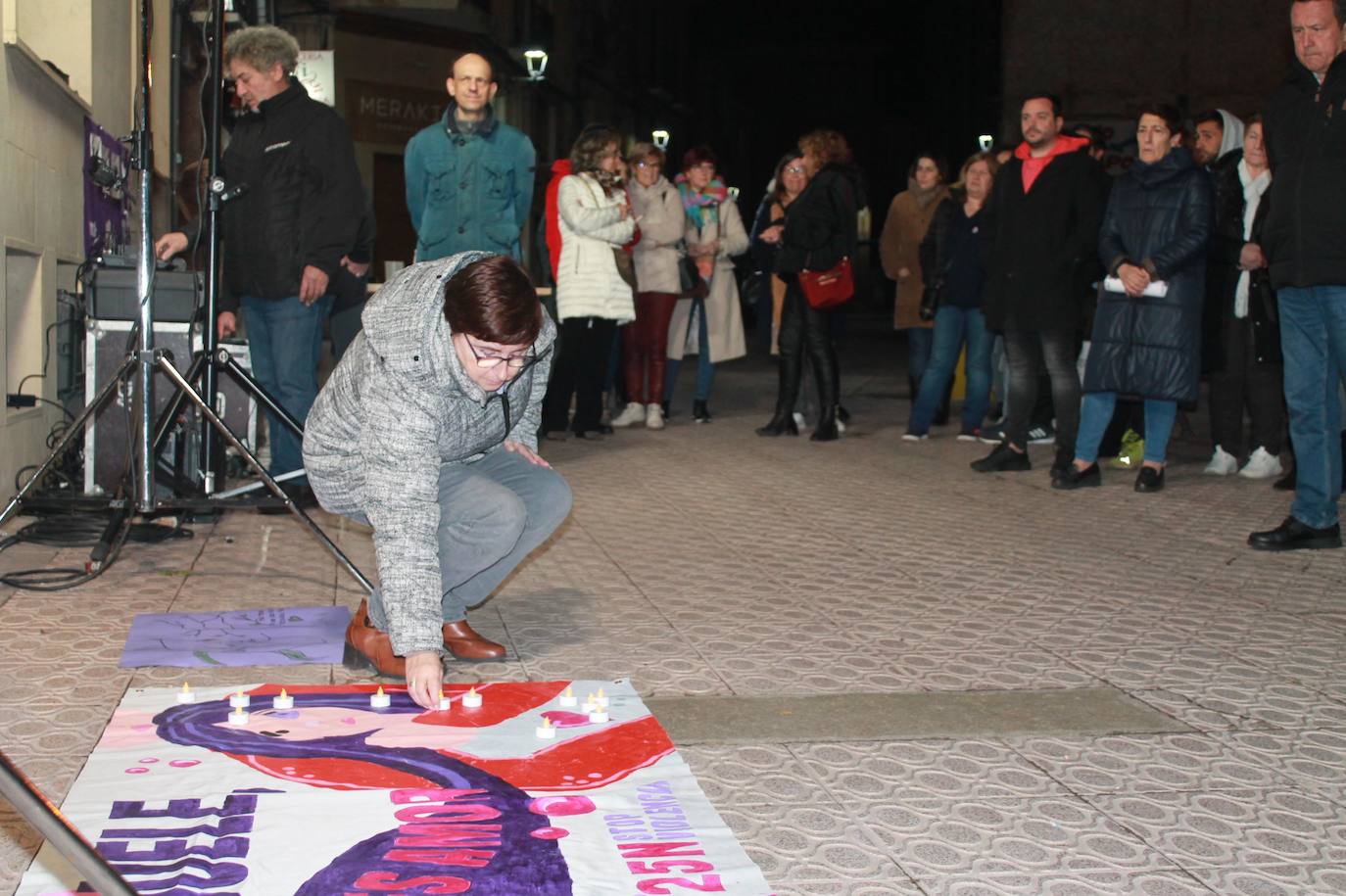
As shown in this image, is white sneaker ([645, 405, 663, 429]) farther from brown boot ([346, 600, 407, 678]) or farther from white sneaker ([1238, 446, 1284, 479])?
brown boot ([346, 600, 407, 678])

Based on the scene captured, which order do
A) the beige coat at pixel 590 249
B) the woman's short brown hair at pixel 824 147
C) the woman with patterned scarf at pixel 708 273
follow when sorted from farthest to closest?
the woman with patterned scarf at pixel 708 273 < the woman's short brown hair at pixel 824 147 < the beige coat at pixel 590 249

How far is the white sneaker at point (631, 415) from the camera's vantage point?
1064 centimetres

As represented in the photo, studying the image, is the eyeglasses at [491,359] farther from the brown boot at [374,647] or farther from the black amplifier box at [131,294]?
the black amplifier box at [131,294]

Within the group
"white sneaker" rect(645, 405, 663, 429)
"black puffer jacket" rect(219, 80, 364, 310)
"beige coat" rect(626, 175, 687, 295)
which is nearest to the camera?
"black puffer jacket" rect(219, 80, 364, 310)

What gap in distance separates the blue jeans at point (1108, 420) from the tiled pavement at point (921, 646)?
21cm

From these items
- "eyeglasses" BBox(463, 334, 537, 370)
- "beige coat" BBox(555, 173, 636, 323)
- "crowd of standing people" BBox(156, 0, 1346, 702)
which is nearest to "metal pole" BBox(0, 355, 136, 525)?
"crowd of standing people" BBox(156, 0, 1346, 702)

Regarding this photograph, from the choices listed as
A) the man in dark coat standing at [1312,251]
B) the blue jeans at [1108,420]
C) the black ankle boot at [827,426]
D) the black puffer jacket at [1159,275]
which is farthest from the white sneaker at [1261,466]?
the black ankle boot at [827,426]

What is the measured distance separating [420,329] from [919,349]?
7403mm

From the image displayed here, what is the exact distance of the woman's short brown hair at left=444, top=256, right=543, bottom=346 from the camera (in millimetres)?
3369

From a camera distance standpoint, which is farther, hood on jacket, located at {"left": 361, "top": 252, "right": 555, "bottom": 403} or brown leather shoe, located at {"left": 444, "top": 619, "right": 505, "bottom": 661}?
brown leather shoe, located at {"left": 444, "top": 619, "right": 505, "bottom": 661}

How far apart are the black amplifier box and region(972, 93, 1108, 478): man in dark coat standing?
13.6ft

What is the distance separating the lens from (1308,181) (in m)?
5.88

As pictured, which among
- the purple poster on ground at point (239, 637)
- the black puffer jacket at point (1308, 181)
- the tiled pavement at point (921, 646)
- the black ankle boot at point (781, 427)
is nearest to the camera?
the tiled pavement at point (921, 646)

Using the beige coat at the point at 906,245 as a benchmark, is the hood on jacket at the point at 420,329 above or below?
below
